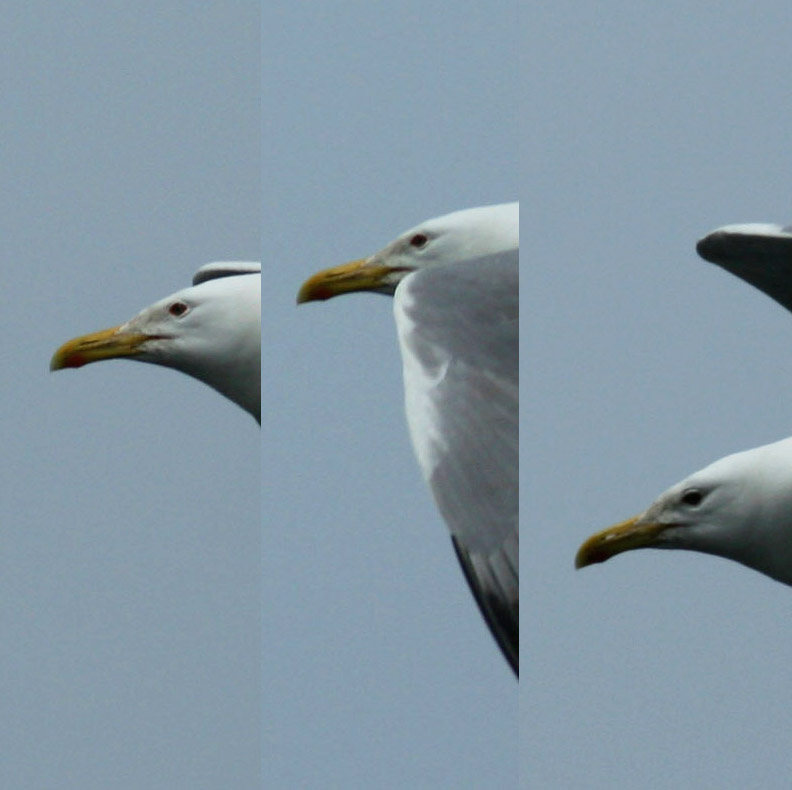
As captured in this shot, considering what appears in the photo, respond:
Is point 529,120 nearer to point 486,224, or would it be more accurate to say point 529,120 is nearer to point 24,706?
point 486,224

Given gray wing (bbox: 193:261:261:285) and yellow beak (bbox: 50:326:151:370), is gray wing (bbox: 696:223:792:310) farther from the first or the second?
yellow beak (bbox: 50:326:151:370)

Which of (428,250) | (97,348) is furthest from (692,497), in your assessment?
(97,348)

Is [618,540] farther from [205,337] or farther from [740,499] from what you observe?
[205,337]

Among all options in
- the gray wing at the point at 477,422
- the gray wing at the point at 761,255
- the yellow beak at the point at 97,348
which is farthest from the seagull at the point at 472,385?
the yellow beak at the point at 97,348

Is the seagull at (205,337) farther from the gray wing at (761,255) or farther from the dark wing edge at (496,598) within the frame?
the gray wing at (761,255)

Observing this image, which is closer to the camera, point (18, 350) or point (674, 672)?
point (674, 672)

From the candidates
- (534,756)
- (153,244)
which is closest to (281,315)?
(153,244)
